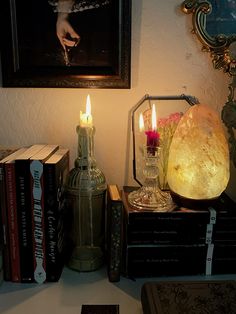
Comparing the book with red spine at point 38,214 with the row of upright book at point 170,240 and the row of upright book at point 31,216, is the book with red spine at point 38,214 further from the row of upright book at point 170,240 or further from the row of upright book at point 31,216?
the row of upright book at point 170,240

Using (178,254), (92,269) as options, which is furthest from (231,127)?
(92,269)

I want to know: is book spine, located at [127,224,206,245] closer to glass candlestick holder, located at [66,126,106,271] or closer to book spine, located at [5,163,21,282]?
glass candlestick holder, located at [66,126,106,271]

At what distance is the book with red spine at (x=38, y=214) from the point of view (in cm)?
68

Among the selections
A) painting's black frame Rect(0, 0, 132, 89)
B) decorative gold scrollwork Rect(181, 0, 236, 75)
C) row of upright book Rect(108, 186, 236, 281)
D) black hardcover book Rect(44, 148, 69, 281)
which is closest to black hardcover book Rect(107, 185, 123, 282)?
row of upright book Rect(108, 186, 236, 281)

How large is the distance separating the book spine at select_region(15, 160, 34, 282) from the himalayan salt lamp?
295mm

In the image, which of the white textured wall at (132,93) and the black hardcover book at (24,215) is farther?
the white textured wall at (132,93)

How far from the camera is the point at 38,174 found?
0.68 metres

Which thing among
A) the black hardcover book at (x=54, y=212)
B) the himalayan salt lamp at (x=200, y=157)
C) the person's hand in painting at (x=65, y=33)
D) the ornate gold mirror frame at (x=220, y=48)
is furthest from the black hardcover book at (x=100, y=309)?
the person's hand in painting at (x=65, y=33)

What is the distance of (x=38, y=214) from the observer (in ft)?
2.30

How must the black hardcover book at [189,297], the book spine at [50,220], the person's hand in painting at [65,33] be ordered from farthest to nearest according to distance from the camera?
the person's hand in painting at [65,33] < the book spine at [50,220] < the black hardcover book at [189,297]

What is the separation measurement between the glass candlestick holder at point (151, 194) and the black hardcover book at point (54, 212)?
152 mm

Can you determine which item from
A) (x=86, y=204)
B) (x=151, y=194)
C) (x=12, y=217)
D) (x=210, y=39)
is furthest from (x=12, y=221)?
(x=210, y=39)

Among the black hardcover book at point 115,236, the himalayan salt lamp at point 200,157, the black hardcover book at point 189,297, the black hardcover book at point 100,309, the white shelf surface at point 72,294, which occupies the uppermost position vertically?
the himalayan salt lamp at point 200,157

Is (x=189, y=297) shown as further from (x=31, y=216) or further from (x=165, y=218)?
(x=31, y=216)
